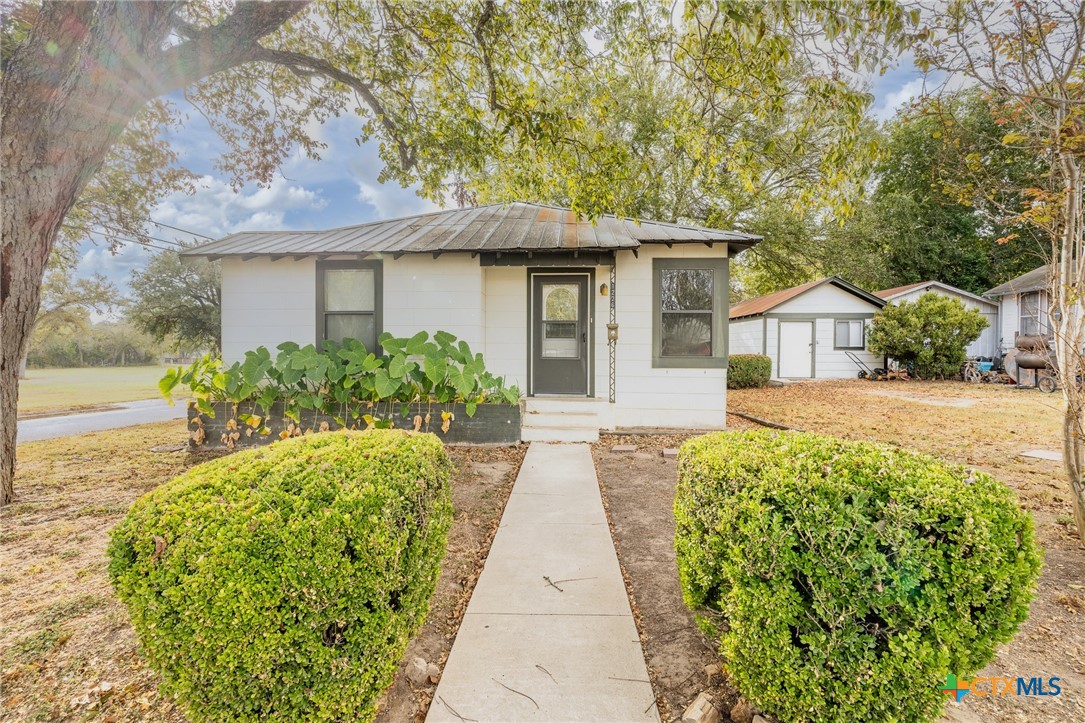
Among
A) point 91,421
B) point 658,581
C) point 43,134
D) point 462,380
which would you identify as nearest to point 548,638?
point 658,581

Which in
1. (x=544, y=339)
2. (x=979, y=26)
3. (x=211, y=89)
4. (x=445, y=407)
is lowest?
(x=445, y=407)

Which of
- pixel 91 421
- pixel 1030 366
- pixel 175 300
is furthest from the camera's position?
pixel 175 300

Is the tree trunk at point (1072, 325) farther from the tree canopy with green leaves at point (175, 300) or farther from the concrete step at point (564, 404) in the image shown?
the tree canopy with green leaves at point (175, 300)

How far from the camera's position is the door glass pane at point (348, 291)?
6.83m

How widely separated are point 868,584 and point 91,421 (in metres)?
12.9

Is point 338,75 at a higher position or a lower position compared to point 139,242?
higher

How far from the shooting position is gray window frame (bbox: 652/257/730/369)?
6715 millimetres

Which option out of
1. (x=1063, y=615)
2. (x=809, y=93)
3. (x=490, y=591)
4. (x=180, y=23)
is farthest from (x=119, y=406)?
(x=1063, y=615)

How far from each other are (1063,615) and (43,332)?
62.4 feet

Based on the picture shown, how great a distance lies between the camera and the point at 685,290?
6.88m

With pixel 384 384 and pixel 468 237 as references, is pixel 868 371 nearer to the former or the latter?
pixel 468 237

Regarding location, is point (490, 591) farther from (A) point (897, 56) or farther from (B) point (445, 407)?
(A) point (897, 56)

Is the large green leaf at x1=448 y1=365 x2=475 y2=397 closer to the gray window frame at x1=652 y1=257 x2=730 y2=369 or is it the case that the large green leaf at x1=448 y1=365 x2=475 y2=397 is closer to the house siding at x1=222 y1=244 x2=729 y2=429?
the house siding at x1=222 y1=244 x2=729 y2=429

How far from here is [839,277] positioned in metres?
15.8
